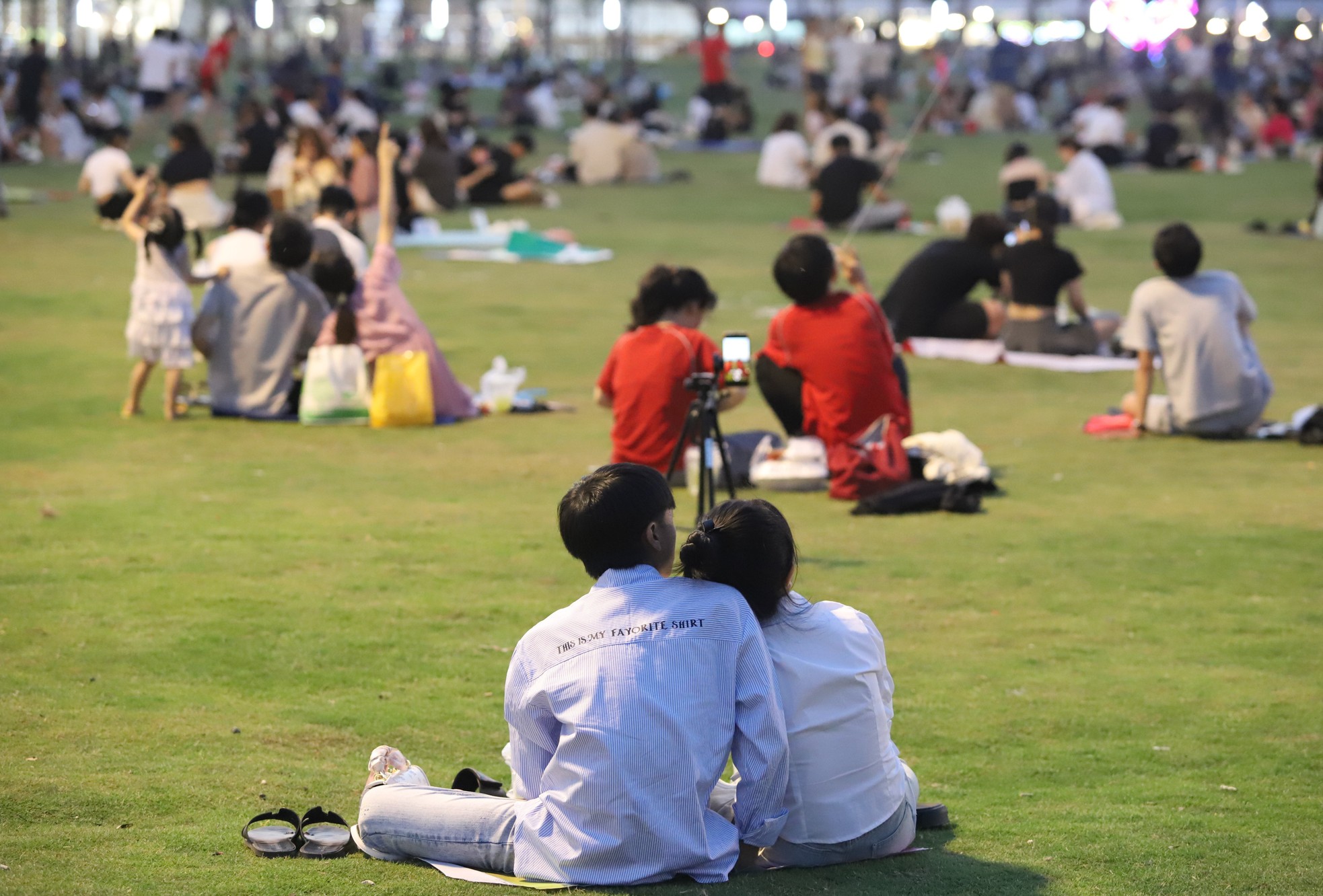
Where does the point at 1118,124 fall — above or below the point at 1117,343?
above

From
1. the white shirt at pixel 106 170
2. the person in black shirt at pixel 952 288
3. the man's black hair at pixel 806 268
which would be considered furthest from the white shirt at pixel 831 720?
the white shirt at pixel 106 170

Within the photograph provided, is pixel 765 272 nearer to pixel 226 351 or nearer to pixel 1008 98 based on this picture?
pixel 226 351

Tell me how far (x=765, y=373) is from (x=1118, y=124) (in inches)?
913

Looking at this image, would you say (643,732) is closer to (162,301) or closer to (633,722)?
(633,722)

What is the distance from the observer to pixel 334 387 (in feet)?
33.9

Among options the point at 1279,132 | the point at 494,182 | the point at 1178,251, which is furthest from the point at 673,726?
the point at 1279,132

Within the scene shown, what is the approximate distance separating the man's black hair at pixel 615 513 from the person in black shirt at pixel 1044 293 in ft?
29.8

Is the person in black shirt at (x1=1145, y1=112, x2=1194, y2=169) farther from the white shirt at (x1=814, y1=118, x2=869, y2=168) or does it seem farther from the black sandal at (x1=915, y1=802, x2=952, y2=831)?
the black sandal at (x1=915, y1=802, x2=952, y2=831)

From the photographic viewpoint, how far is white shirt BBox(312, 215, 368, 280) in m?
11.7

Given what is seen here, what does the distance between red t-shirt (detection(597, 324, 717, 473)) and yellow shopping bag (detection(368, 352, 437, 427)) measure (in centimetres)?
226

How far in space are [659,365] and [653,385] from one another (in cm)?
11

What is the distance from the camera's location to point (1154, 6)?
1816 inches

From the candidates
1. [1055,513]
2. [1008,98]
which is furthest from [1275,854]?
[1008,98]

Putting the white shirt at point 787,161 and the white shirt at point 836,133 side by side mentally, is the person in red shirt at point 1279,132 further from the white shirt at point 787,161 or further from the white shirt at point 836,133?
the white shirt at point 787,161
